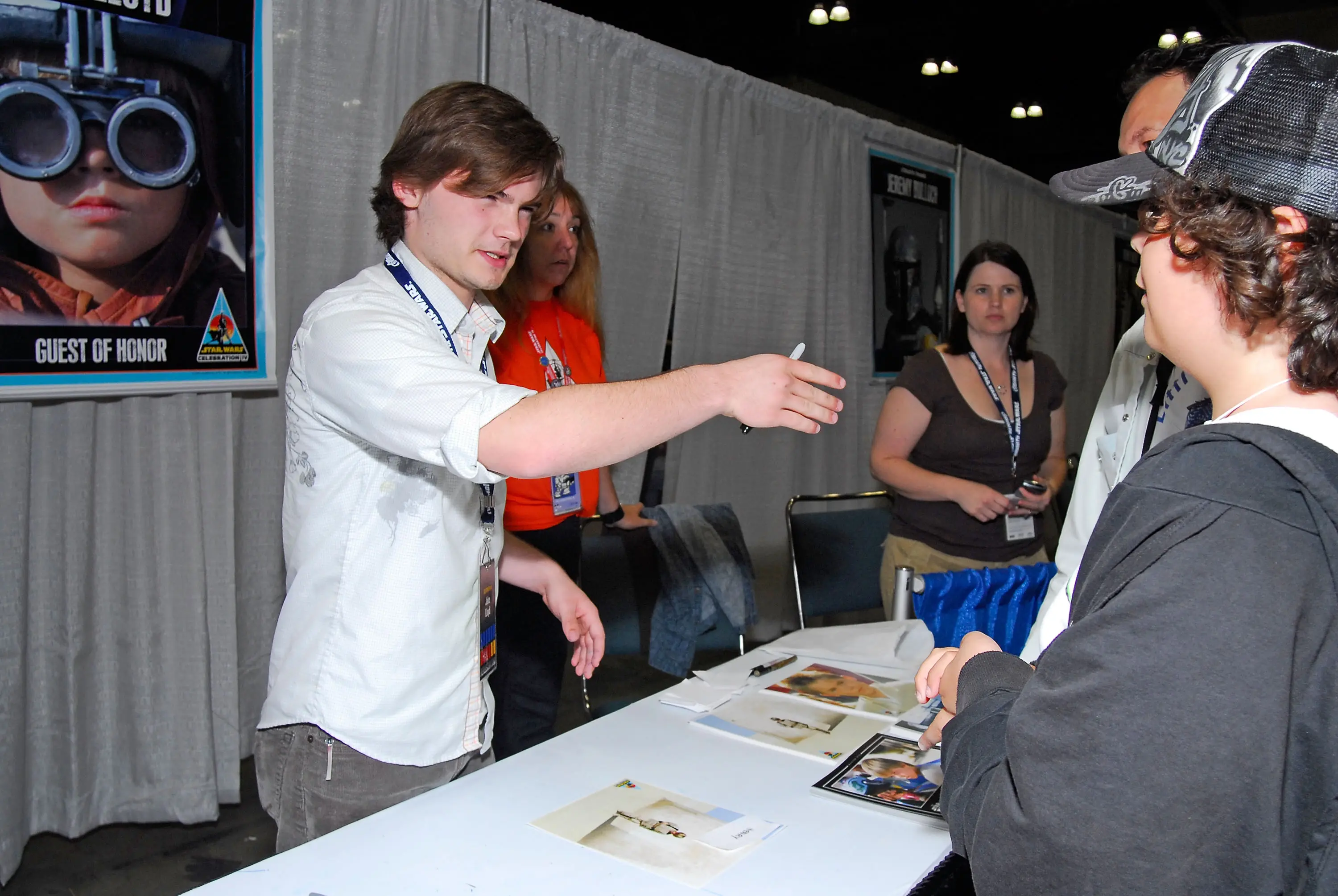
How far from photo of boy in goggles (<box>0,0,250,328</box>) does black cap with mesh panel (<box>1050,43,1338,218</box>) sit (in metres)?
2.39

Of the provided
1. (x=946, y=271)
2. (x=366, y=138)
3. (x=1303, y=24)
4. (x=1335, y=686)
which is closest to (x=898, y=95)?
(x=946, y=271)

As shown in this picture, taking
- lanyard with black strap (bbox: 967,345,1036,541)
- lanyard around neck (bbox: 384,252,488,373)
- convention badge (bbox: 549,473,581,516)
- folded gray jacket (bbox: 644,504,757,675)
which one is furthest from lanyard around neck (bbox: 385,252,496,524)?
lanyard with black strap (bbox: 967,345,1036,541)

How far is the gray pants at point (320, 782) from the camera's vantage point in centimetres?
131

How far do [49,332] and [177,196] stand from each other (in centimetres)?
47

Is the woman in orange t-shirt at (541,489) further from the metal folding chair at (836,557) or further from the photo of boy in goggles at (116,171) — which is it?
the photo of boy in goggles at (116,171)

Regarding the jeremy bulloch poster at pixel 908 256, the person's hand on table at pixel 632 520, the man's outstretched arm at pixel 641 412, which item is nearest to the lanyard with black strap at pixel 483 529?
the man's outstretched arm at pixel 641 412

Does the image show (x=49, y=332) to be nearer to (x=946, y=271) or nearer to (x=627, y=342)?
(x=627, y=342)

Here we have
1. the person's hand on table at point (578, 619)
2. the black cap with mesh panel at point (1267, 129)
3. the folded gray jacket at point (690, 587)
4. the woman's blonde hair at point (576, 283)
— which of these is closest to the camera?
the black cap with mesh panel at point (1267, 129)

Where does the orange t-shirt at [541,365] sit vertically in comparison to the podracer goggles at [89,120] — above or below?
below

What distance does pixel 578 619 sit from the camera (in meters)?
1.71

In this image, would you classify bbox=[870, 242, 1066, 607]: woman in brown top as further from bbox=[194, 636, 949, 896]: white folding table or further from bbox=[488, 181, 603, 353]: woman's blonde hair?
bbox=[194, 636, 949, 896]: white folding table

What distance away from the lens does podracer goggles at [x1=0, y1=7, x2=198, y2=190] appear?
7.17 ft

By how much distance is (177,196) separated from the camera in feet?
8.10

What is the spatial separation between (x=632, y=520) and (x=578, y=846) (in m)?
1.64
